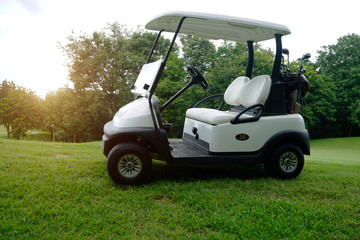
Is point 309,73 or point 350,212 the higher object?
point 309,73

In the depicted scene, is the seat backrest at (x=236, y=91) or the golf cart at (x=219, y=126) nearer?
the golf cart at (x=219, y=126)

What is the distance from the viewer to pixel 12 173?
3.94 m

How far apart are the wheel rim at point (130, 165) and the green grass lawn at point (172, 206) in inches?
7.2

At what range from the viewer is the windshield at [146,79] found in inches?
152

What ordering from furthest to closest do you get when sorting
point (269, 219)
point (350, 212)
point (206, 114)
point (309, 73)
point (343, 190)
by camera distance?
point (309, 73)
point (206, 114)
point (343, 190)
point (350, 212)
point (269, 219)

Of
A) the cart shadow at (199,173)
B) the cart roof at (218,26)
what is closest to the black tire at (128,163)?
the cart shadow at (199,173)

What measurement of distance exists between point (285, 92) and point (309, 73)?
22.7m

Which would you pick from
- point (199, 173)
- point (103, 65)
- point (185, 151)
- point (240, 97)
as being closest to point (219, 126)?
point (185, 151)

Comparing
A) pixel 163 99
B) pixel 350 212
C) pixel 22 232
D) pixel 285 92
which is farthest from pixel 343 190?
pixel 163 99

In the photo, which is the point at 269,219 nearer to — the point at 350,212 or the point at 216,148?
the point at 350,212

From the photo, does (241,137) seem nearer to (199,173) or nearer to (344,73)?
(199,173)

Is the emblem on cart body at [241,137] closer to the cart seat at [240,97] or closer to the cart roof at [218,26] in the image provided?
the cart seat at [240,97]

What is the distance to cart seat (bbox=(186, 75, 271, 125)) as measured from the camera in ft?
13.3

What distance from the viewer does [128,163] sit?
366 centimetres
